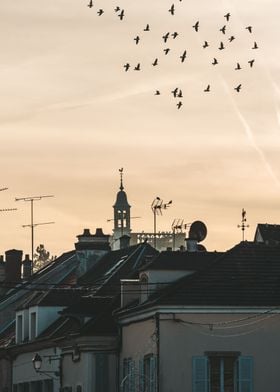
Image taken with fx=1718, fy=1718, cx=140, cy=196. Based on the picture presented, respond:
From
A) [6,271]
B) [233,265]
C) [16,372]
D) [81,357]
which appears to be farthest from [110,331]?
[6,271]

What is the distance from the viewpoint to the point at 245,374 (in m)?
60.3

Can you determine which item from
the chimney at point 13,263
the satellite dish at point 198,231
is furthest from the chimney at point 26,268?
the satellite dish at point 198,231

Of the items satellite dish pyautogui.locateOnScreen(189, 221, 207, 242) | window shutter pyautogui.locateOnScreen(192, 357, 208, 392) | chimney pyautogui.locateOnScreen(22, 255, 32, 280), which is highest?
chimney pyautogui.locateOnScreen(22, 255, 32, 280)

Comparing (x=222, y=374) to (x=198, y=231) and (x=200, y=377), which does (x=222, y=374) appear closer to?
(x=200, y=377)

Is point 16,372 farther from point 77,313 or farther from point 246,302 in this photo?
point 246,302

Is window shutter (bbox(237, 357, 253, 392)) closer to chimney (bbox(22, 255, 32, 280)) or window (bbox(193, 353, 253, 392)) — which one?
window (bbox(193, 353, 253, 392))

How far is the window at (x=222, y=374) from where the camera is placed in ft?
198

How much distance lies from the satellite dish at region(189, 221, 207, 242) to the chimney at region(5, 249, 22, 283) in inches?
843

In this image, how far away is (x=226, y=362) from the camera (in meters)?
60.8

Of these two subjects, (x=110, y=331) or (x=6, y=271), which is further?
(x=6, y=271)

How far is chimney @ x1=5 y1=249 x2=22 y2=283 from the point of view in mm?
96188

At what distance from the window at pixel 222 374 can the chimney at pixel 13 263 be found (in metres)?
36.7

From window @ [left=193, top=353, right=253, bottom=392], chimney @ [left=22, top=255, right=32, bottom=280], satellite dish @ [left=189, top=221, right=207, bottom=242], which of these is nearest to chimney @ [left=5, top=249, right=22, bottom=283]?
chimney @ [left=22, top=255, right=32, bottom=280]

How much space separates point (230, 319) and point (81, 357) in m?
9.88
